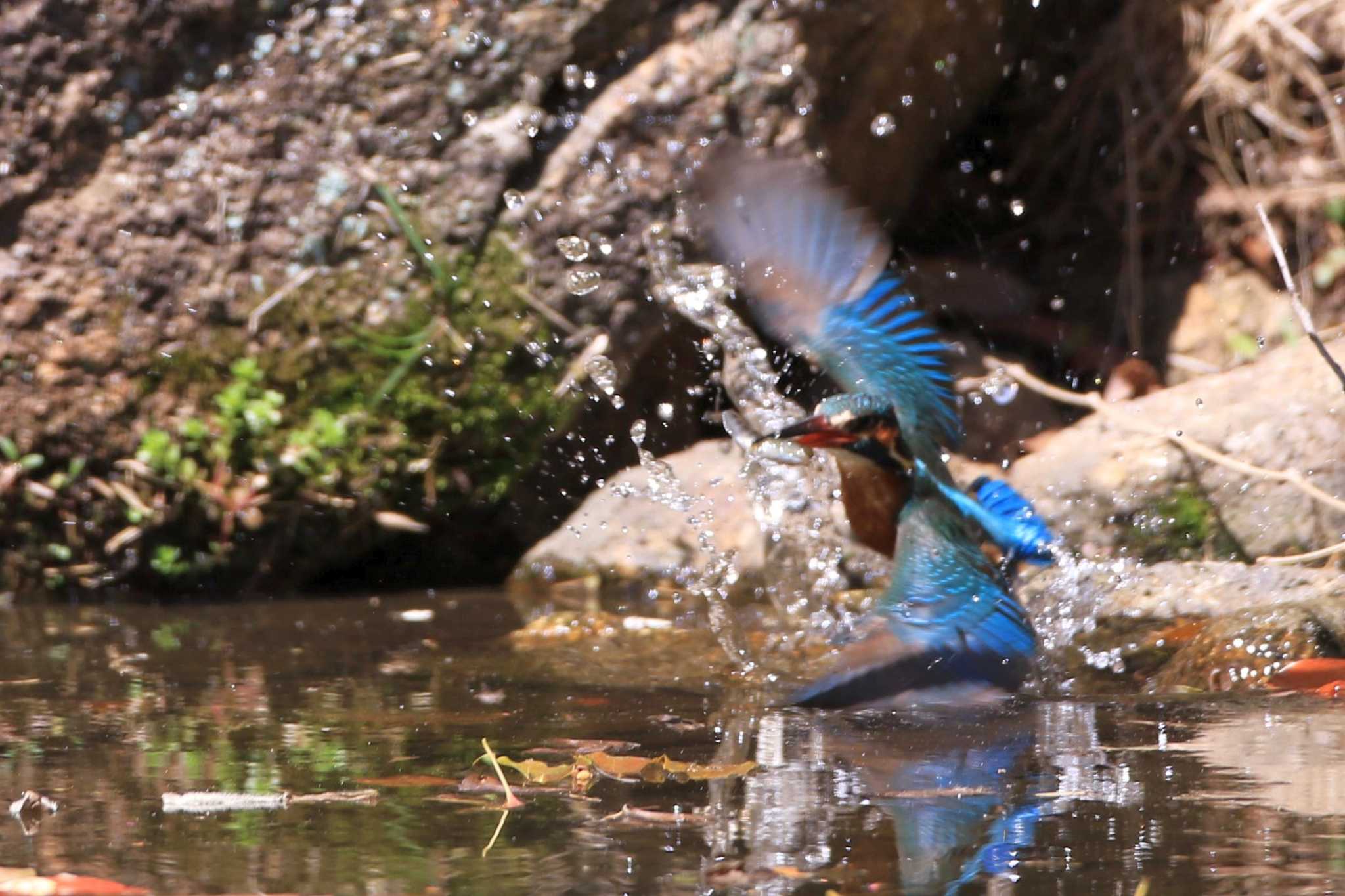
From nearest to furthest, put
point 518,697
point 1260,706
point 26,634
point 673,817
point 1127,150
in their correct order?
point 673,817
point 1260,706
point 518,697
point 26,634
point 1127,150

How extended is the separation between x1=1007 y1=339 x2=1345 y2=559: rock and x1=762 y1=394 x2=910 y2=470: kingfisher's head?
103 centimetres

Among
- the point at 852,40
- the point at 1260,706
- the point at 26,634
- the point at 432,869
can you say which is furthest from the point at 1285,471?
the point at 26,634

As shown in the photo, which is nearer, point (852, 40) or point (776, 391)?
point (776, 391)

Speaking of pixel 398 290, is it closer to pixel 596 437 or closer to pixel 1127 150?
pixel 596 437

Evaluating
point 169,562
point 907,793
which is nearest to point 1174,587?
point 907,793

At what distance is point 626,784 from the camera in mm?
2381

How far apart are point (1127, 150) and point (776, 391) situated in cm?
201

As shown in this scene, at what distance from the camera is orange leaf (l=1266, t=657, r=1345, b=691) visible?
125 inches

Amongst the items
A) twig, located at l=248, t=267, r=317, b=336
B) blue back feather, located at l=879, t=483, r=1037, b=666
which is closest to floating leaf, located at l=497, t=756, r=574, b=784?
blue back feather, located at l=879, t=483, r=1037, b=666

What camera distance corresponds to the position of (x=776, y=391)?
4617mm

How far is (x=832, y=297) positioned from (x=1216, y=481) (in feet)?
4.27

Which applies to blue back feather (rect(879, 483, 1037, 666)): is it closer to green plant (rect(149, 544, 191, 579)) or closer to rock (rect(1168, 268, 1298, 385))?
green plant (rect(149, 544, 191, 579))

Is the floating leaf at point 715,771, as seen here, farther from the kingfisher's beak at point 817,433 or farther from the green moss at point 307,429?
the green moss at point 307,429

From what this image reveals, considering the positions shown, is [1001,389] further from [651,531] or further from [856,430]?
[856,430]
